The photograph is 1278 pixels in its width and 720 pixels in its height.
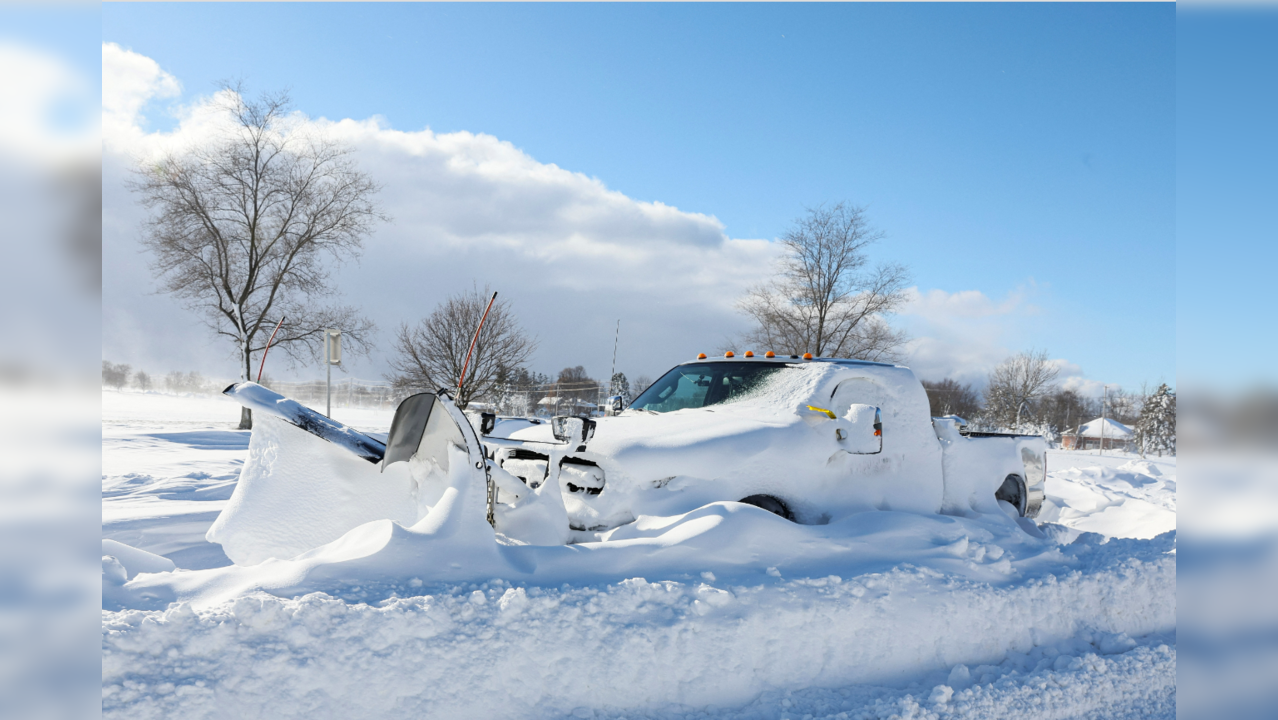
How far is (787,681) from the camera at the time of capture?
3443mm

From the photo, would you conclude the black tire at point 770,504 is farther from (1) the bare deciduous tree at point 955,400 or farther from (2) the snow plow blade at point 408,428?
(1) the bare deciduous tree at point 955,400

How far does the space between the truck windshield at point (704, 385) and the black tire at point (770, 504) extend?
3.54 ft

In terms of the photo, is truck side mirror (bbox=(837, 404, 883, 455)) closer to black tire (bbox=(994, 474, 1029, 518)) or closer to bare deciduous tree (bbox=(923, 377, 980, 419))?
black tire (bbox=(994, 474, 1029, 518))

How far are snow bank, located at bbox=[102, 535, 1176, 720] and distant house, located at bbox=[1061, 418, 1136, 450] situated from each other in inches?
1516

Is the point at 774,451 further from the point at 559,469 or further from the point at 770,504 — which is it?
the point at 559,469

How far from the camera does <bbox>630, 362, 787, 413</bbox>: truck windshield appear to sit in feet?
18.9

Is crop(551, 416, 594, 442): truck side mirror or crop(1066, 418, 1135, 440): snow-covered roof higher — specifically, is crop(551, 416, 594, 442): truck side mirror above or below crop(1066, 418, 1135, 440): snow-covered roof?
above

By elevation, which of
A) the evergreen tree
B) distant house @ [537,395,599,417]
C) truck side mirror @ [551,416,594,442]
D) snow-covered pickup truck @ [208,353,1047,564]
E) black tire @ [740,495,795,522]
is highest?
truck side mirror @ [551,416,594,442]

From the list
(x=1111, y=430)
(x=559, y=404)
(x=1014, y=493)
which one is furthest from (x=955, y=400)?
(x=1014, y=493)

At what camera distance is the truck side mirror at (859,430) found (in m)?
4.87

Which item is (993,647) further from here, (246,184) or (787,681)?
(246,184)

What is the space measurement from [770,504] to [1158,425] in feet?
114

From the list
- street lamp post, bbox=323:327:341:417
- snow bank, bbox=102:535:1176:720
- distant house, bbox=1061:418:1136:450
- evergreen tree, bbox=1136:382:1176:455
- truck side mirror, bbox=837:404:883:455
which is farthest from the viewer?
distant house, bbox=1061:418:1136:450

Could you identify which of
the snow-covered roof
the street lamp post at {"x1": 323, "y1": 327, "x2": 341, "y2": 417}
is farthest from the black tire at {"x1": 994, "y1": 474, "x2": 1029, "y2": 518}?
the snow-covered roof
